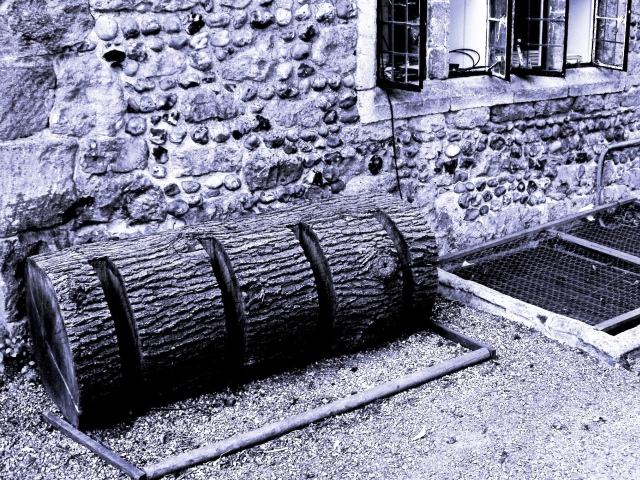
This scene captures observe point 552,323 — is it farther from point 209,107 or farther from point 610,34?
point 610,34

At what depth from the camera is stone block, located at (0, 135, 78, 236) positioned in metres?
4.21

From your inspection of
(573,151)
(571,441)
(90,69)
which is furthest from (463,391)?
(573,151)

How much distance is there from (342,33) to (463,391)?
246 centimetres

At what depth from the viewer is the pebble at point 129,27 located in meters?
4.48

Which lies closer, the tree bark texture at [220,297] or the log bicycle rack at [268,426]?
the log bicycle rack at [268,426]

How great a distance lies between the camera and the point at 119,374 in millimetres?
3793

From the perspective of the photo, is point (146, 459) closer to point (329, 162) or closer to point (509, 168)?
point (329, 162)

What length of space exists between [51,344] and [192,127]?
1.58 meters

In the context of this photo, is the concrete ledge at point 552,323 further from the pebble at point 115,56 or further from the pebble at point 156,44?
the pebble at point 115,56

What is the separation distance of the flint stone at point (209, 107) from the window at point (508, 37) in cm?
116

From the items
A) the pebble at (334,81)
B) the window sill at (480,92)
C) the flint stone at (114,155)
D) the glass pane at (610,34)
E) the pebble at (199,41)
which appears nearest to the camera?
the flint stone at (114,155)

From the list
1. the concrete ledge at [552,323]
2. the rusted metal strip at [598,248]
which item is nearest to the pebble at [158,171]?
the concrete ledge at [552,323]

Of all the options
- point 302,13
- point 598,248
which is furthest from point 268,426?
point 598,248

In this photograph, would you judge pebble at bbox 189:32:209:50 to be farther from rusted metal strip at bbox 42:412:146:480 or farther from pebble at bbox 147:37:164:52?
rusted metal strip at bbox 42:412:146:480
